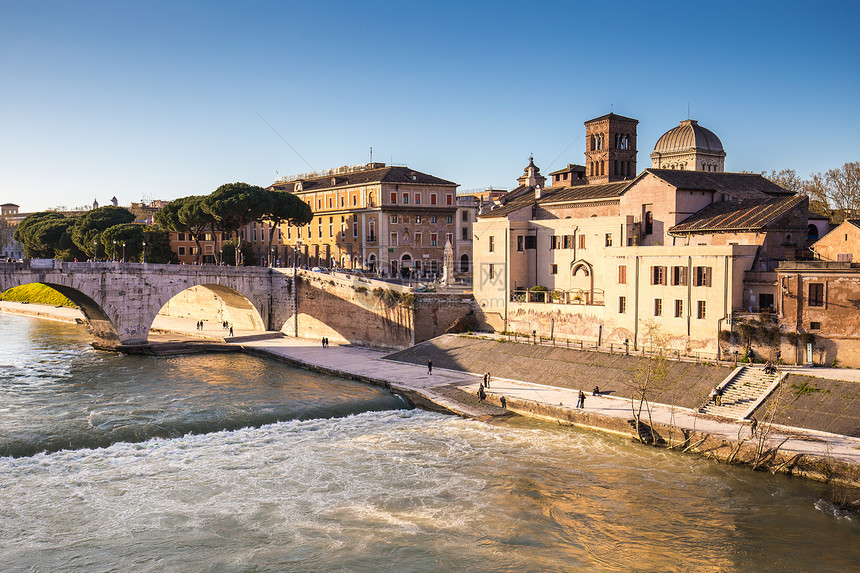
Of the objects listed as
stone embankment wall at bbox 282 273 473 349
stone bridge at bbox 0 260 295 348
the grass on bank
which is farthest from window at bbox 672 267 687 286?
the grass on bank

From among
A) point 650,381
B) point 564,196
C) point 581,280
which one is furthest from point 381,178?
point 650,381

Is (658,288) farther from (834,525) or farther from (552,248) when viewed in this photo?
(834,525)

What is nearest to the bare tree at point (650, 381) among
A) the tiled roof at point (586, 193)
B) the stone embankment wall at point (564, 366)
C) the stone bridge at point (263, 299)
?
the stone embankment wall at point (564, 366)

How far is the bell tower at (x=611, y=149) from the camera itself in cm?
6850

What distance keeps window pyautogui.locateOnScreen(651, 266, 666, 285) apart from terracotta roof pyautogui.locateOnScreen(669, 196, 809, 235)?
4.35 metres

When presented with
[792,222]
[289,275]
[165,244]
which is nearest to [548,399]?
[792,222]

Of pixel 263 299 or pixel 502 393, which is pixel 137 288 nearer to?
pixel 263 299

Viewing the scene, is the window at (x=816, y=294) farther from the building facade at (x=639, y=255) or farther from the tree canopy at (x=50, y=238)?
the tree canopy at (x=50, y=238)

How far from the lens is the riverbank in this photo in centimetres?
2867

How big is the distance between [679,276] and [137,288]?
127 feet

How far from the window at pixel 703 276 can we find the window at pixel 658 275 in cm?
201

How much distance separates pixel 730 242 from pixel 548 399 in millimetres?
14927

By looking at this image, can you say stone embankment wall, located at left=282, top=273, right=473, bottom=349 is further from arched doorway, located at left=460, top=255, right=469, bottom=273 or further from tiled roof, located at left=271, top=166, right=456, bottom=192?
arched doorway, located at left=460, top=255, right=469, bottom=273

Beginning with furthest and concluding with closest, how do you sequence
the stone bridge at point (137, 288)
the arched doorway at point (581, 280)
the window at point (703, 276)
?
the stone bridge at point (137, 288), the arched doorway at point (581, 280), the window at point (703, 276)
